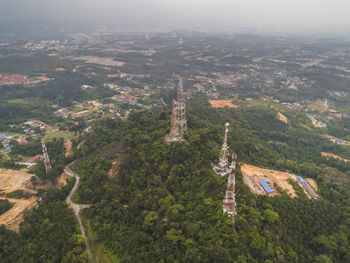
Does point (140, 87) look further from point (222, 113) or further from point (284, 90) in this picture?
point (284, 90)

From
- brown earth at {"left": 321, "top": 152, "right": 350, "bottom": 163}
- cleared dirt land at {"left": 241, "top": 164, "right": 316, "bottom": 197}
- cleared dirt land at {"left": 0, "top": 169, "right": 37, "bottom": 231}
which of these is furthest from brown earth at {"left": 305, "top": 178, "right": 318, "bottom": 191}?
cleared dirt land at {"left": 0, "top": 169, "right": 37, "bottom": 231}

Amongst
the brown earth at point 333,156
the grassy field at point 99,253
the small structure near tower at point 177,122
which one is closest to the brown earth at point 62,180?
the grassy field at point 99,253

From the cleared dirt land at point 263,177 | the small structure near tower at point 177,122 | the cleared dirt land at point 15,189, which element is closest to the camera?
the cleared dirt land at point 263,177

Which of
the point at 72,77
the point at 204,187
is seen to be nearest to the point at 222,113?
the point at 204,187

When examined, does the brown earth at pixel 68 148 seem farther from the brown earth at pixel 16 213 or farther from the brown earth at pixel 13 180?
the brown earth at pixel 16 213

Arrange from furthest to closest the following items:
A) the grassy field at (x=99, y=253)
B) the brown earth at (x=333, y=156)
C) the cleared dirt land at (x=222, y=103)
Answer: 1. the cleared dirt land at (x=222, y=103)
2. the brown earth at (x=333, y=156)
3. the grassy field at (x=99, y=253)

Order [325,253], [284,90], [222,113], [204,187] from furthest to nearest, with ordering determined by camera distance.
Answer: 1. [284,90]
2. [222,113]
3. [204,187]
4. [325,253]
